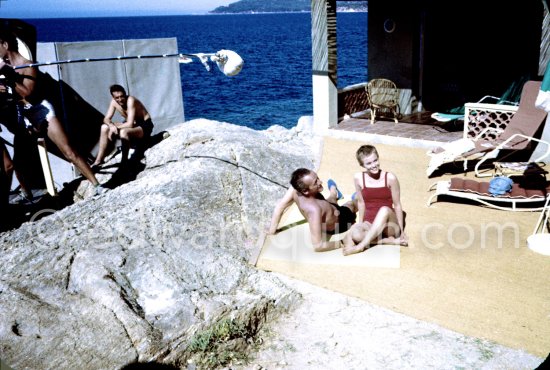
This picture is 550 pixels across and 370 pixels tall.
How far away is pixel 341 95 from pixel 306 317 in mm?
7773

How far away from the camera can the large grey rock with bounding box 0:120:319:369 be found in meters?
3.82

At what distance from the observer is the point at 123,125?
337 inches

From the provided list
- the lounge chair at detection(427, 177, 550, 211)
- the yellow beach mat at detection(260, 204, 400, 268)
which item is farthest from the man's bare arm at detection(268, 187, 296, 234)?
the lounge chair at detection(427, 177, 550, 211)

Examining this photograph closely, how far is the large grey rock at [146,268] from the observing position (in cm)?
382

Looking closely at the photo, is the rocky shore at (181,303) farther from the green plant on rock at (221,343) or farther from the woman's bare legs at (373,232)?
the woman's bare legs at (373,232)

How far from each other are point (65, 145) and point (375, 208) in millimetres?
5046

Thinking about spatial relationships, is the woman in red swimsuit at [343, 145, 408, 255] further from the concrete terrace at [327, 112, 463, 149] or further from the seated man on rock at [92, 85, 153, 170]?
the seated man on rock at [92, 85, 153, 170]

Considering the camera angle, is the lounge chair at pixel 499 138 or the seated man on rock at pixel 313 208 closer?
the seated man on rock at pixel 313 208

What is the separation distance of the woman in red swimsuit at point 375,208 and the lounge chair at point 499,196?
1.39 meters

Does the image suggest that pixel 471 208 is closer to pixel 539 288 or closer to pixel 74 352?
pixel 539 288

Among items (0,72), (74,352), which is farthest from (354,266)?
(0,72)

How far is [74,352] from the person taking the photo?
3.68 m

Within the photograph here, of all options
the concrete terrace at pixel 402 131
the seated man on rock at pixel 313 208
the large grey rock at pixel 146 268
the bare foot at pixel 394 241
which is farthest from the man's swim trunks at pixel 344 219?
the concrete terrace at pixel 402 131

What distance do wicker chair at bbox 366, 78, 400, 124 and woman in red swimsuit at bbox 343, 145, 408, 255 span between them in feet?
19.2
